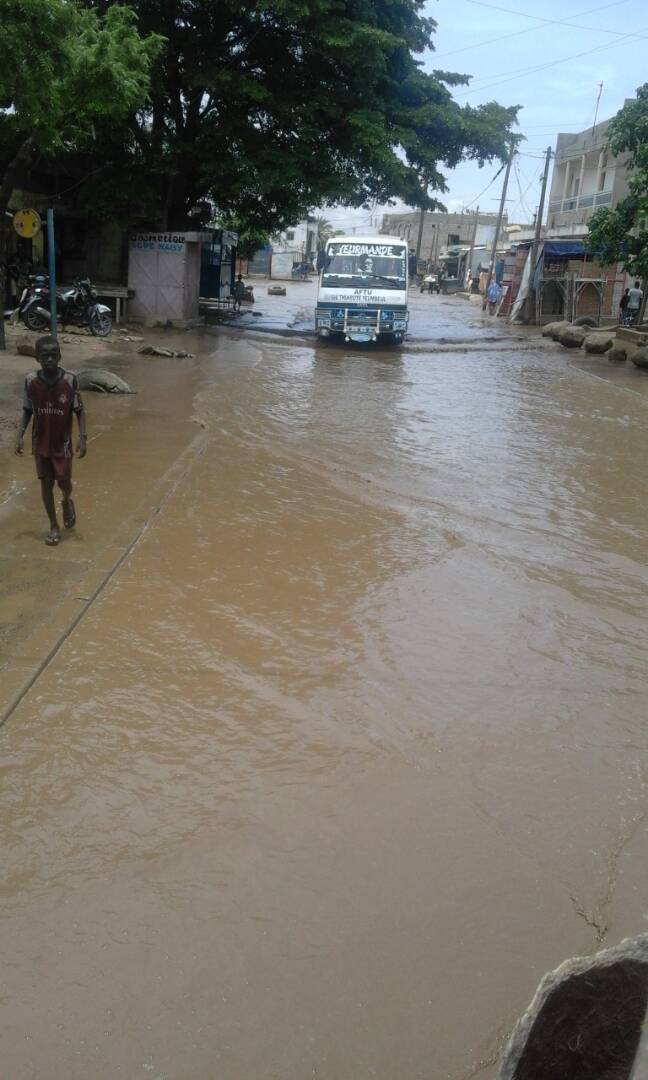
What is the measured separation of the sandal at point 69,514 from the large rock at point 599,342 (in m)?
20.0

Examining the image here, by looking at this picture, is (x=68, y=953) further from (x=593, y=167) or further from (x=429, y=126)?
(x=593, y=167)

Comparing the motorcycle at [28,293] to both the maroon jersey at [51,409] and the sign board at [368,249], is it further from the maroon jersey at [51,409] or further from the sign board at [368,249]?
the maroon jersey at [51,409]

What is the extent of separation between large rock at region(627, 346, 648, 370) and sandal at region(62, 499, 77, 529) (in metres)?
17.0

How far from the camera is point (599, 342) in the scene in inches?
930

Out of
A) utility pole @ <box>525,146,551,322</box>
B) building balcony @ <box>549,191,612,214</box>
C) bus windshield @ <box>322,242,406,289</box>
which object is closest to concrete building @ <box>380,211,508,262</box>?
building balcony @ <box>549,191,612,214</box>

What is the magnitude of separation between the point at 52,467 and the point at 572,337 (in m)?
→ 21.5

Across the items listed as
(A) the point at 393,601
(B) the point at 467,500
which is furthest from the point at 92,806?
(B) the point at 467,500

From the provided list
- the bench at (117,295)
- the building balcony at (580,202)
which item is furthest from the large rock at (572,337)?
the bench at (117,295)

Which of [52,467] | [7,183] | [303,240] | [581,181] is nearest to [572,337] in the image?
[7,183]

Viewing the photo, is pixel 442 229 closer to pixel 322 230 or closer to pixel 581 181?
pixel 322 230

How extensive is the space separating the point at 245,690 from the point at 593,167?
38.8m

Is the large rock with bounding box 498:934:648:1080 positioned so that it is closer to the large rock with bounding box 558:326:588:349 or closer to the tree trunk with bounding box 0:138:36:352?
the tree trunk with bounding box 0:138:36:352

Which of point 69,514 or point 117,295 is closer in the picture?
point 69,514

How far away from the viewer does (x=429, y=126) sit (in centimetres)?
2211
